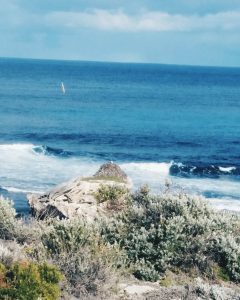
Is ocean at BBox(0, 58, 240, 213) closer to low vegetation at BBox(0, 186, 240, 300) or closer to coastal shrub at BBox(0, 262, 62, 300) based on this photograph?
low vegetation at BBox(0, 186, 240, 300)

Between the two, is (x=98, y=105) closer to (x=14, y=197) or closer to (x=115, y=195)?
(x=14, y=197)

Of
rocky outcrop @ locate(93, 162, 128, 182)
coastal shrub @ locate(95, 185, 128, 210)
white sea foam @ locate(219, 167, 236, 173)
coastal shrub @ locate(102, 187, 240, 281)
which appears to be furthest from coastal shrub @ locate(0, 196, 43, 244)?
white sea foam @ locate(219, 167, 236, 173)

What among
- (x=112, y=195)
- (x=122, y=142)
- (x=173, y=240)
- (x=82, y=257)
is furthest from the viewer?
(x=122, y=142)

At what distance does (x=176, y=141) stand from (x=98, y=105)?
41.1 meters

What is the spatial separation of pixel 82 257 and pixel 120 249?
91.4 inches

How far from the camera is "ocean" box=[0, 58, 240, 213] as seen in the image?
51.9 metres

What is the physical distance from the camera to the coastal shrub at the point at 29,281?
12031mm

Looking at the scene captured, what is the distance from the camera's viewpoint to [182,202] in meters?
16.9

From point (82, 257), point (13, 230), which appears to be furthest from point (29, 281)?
point (13, 230)

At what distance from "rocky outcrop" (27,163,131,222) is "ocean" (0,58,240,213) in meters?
3.43

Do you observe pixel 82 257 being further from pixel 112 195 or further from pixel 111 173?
pixel 111 173

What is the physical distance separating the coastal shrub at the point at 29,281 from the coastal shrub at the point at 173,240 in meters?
2.72

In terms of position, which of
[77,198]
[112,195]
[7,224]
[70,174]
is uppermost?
[7,224]

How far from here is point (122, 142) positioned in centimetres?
7425
